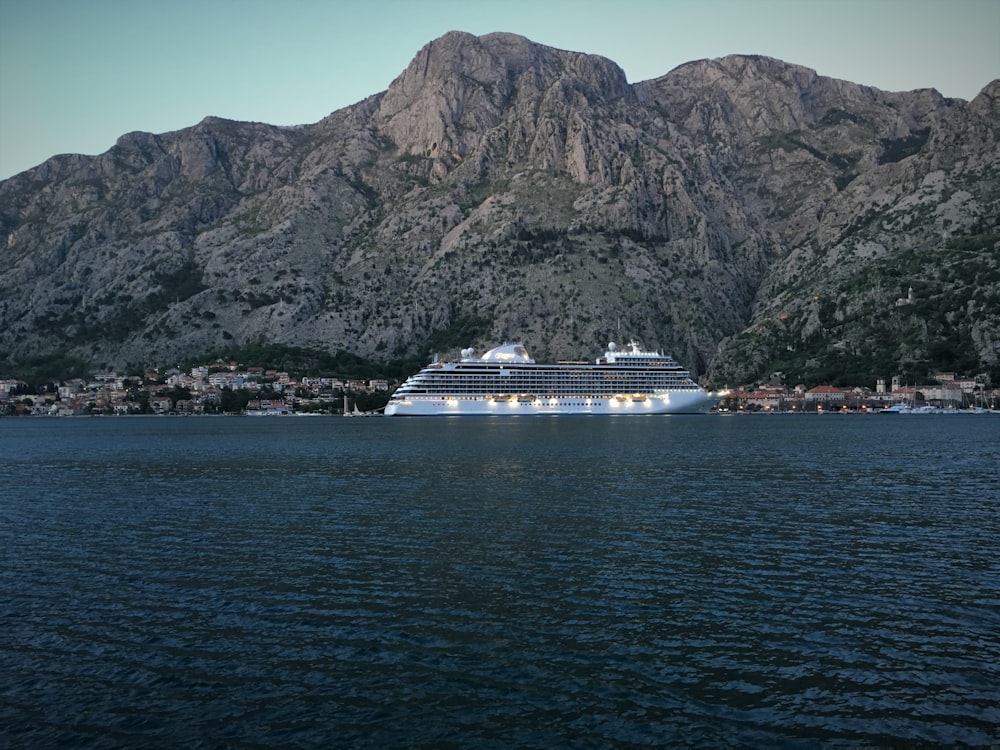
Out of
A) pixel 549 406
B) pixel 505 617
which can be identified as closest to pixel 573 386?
pixel 549 406

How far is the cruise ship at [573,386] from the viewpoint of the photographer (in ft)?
629

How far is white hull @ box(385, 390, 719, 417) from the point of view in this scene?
18838 centimetres

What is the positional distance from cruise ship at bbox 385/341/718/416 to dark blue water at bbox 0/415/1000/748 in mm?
143945

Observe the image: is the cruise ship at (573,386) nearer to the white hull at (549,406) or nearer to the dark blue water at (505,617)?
the white hull at (549,406)

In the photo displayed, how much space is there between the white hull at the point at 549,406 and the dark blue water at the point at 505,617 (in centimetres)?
14054

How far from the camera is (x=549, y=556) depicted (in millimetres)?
28422

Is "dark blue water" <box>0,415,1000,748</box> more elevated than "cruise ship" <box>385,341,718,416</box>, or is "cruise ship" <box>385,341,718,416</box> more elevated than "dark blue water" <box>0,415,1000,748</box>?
"cruise ship" <box>385,341,718,416</box>

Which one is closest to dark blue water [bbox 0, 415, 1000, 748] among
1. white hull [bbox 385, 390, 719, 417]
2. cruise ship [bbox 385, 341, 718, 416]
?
white hull [bbox 385, 390, 719, 417]

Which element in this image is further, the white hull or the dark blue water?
the white hull

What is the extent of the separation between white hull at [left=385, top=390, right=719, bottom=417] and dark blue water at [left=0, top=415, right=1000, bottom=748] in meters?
141

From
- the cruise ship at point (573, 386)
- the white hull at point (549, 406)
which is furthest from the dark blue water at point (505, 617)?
the cruise ship at point (573, 386)

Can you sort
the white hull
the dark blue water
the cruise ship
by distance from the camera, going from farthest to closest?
the cruise ship
the white hull
the dark blue water

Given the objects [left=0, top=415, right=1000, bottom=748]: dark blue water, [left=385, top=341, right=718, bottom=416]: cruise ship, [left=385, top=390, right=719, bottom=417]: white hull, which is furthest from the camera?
[left=385, top=341, right=718, bottom=416]: cruise ship

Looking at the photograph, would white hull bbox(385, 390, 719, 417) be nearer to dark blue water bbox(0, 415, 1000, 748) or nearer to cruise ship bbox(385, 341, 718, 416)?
cruise ship bbox(385, 341, 718, 416)
